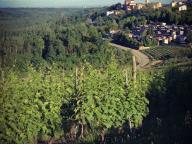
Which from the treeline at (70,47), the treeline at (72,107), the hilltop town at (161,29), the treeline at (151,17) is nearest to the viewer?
the treeline at (72,107)

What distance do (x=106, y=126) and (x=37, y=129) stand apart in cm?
128

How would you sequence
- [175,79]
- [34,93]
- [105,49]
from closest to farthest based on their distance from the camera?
1. [34,93]
2. [175,79]
3. [105,49]

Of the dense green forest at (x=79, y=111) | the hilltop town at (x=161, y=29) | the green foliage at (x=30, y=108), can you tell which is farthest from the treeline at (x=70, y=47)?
the green foliage at (x=30, y=108)

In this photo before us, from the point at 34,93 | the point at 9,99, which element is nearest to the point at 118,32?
the point at 34,93

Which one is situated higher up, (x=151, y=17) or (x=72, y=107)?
(x=151, y=17)

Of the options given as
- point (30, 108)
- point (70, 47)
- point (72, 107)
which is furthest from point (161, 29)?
point (70, 47)

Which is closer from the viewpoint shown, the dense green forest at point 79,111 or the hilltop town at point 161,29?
the dense green forest at point 79,111

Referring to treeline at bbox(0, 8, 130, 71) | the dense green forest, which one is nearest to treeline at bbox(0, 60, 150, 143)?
the dense green forest

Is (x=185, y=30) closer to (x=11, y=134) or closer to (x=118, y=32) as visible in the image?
(x=11, y=134)

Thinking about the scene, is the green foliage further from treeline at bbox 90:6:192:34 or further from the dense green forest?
treeline at bbox 90:6:192:34

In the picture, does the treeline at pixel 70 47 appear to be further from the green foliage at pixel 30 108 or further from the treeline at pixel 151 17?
the green foliage at pixel 30 108

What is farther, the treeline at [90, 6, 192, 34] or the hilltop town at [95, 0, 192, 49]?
the hilltop town at [95, 0, 192, 49]

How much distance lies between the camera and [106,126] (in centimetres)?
684

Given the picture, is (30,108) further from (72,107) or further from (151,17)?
(151,17)
